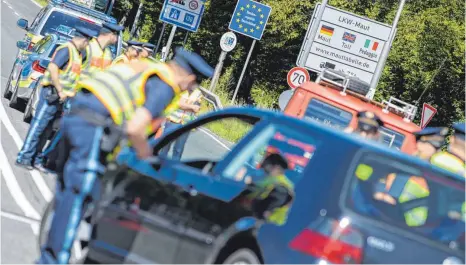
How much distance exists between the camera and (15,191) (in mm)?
10211

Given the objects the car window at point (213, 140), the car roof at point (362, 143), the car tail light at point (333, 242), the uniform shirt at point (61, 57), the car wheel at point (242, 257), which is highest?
the car roof at point (362, 143)

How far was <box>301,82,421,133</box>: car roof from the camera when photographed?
46.4 ft

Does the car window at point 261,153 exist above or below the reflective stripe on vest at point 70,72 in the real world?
above

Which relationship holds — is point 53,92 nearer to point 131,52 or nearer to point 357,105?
point 131,52

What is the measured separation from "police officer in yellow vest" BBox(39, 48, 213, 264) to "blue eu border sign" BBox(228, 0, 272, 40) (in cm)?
2475

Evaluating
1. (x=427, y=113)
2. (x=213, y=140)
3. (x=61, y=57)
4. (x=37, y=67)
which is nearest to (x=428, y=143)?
(x=61, y=57)

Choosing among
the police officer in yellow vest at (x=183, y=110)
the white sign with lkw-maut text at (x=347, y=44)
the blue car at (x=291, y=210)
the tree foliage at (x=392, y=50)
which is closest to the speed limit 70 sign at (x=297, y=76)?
the white sign with lkw-maut text at (x=347, y=44)

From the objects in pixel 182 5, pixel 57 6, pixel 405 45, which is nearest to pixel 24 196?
pixel 57 6

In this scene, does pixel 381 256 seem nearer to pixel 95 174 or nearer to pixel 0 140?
pixel 95 174

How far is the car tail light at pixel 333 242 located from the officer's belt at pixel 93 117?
172 cm

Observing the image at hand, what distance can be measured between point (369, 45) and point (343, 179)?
2590 centimetres

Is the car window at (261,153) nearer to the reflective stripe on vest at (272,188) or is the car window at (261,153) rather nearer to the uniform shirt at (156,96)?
the reflective stripe on vest at (272,188)

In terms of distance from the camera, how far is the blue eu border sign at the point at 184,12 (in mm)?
25625

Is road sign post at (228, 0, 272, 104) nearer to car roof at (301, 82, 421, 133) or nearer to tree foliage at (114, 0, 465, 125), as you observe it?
car roof at (301, 82, 421, 133)
